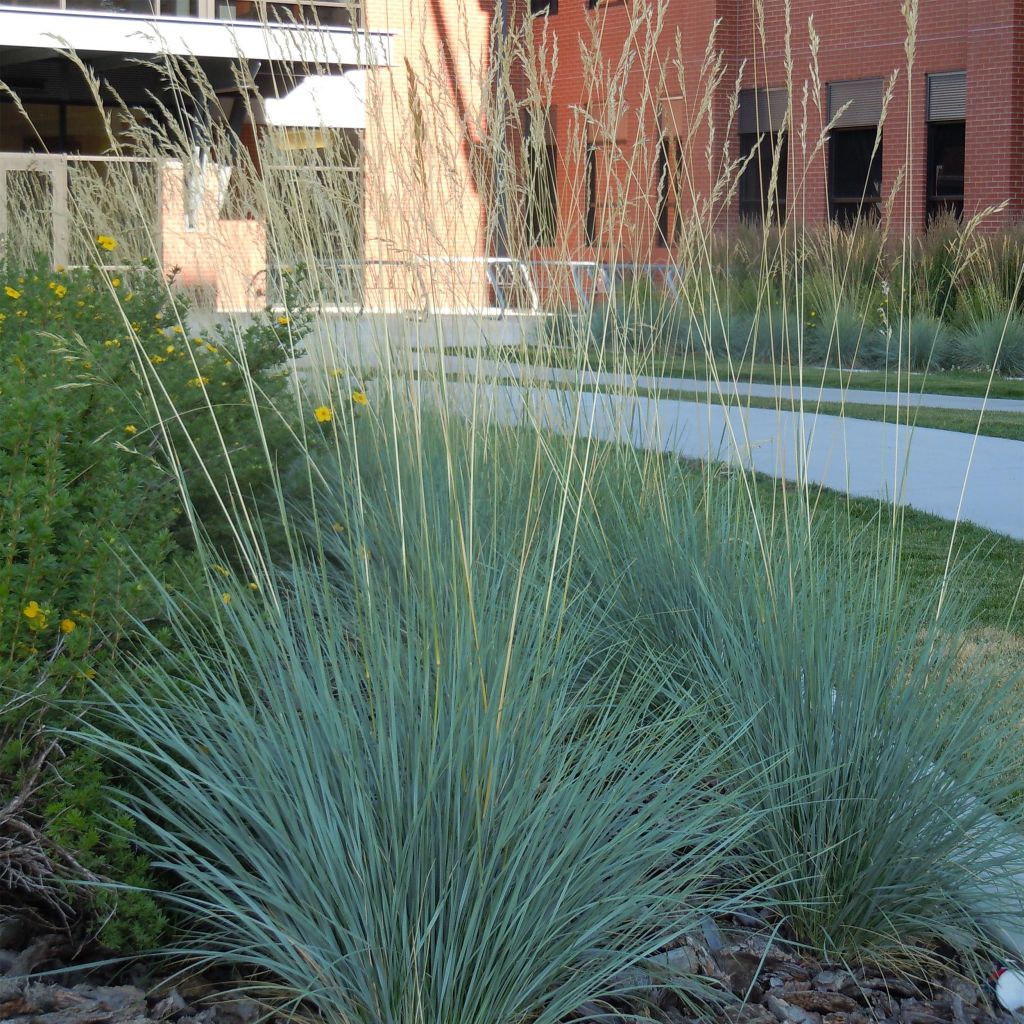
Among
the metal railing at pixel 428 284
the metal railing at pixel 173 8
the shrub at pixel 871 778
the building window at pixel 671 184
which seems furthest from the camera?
the metal railing at pixel 173 8

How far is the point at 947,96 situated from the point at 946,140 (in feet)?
2.07

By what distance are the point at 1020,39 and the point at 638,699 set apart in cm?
1725

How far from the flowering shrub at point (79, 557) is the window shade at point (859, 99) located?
58.3ft

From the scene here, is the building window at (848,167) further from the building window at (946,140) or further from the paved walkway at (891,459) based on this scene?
the paved walkway at (891,459)

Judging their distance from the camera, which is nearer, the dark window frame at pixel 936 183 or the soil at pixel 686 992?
the soil at pixel 686 992

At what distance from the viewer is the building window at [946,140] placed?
18578mm

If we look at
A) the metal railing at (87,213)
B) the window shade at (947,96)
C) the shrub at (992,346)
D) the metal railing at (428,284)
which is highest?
the window shade at (947,96)

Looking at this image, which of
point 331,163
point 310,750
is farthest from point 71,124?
point 310,750

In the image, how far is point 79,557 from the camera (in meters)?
2.64

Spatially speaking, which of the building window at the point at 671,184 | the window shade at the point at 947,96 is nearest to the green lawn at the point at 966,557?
the building window at the point at 671,184

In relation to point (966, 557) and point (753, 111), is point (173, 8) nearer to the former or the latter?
point (753, 111)

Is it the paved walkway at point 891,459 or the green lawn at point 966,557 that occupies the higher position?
the paved walkway at point 891,459

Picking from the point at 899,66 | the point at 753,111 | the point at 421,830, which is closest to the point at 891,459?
the point at 421,830

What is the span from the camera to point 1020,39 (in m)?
17.6
